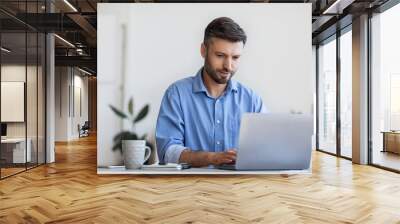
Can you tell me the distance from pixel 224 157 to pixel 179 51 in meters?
2.74

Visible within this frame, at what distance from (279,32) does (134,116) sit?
2403 mm

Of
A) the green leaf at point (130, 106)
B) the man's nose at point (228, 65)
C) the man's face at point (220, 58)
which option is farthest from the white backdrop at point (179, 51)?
the man's face at point (220, 58)

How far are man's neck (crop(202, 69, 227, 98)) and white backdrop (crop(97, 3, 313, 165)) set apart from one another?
1.36 metres

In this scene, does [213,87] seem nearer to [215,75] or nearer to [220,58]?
[215,75]

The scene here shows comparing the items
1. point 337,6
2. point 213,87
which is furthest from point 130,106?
point 337,6

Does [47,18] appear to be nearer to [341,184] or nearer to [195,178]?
[195,178]

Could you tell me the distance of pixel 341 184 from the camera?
18.6 feet

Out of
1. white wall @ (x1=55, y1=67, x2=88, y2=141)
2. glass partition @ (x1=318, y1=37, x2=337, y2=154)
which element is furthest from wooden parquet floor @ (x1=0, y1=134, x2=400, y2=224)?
white wall @ (x1=55, y1=67, x2=88, y2=141)

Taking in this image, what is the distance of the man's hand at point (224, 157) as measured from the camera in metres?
3.47

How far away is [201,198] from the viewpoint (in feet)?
15.4

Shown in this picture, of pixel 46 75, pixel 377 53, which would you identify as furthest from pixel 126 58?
pixel 377 53

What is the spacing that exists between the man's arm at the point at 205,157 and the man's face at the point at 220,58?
2.55ft

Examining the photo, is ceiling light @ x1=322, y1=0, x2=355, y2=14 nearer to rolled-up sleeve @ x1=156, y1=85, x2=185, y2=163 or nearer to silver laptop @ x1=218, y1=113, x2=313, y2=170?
rolled-up sleeve @ x1=156, y1=85, x2=185, y2=163

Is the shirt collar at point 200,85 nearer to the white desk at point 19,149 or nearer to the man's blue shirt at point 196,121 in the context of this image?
the man's blue shirt at point 196,121
